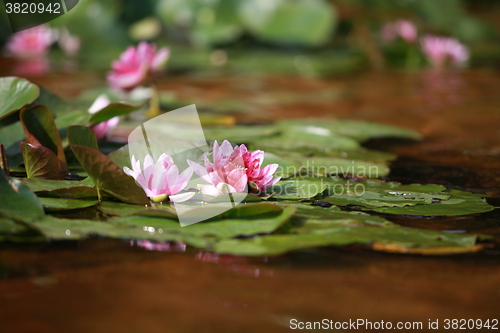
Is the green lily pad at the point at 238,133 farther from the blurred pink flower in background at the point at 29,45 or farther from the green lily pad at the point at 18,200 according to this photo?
the blurred pink flower in background at the point at 29,45

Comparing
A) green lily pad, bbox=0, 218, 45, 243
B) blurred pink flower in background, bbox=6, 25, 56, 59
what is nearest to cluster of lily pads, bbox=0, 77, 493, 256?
green lily pad, bbox=0, 218, 45, 243

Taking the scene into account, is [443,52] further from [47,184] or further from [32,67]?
[47,184]

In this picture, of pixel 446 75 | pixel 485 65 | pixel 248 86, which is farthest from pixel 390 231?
pixel 485 65

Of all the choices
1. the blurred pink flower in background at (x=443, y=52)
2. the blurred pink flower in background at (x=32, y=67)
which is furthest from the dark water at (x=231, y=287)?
the blurred pink flower in background at (x=443, y=52)

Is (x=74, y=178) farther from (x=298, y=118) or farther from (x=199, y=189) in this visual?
(x=298, y=118)

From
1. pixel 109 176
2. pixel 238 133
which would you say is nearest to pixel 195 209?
pixel 109 176

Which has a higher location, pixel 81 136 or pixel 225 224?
pixel 81 136
